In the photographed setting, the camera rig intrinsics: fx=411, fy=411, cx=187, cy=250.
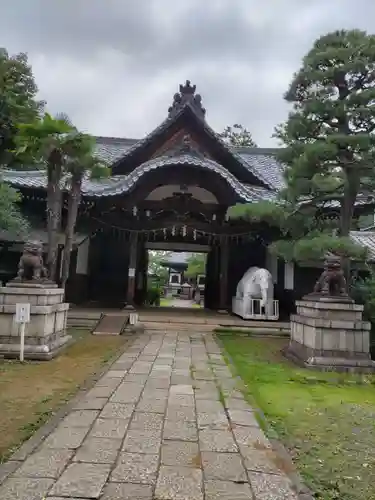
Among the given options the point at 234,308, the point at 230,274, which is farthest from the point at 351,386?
the point at 230,274

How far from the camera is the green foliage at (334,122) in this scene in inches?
291

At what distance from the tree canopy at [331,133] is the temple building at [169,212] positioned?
396 centimetres

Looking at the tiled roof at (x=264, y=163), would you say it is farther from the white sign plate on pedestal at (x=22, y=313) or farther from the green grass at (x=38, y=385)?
the white sign plate on pedestal at (x=22, y=313)

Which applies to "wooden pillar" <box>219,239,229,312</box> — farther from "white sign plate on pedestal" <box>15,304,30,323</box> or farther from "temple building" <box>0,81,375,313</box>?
"white sign plate on pedestal" <box>15,304,30,323</box>

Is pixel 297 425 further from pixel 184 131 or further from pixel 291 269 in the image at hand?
pixel 184 131

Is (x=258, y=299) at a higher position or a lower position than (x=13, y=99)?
lower

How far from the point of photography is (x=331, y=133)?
25.9ft

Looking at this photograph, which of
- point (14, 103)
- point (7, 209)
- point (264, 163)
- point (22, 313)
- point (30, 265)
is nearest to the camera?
point (22, 313)

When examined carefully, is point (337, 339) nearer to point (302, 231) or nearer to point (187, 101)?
point (302, 231)

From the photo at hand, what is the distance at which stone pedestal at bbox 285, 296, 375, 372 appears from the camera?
6.47 m

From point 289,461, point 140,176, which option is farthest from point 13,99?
point 289,461

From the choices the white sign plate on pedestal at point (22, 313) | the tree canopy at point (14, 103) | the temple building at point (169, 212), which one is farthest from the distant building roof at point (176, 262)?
the white sign plate on pedestal at point (22, 313)

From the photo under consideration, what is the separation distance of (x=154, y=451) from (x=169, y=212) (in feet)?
34.3

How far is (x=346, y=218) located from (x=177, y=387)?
512cm
